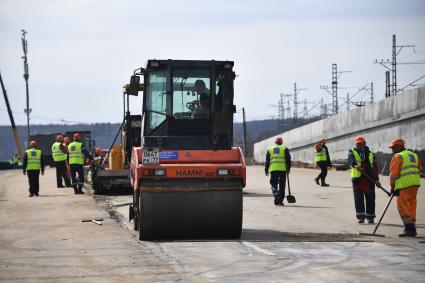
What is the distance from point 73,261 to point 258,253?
242 cm

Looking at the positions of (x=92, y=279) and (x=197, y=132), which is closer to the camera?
(x=92, y=279)

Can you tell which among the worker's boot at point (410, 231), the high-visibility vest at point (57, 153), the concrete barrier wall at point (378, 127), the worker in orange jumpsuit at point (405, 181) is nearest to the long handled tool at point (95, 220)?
the worker in orange jumpsuit at point (405, 181)

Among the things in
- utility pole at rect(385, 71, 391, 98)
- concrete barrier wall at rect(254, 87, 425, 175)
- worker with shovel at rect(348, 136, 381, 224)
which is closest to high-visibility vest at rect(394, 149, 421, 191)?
worker with shovel at rect(348, 136, 381, 224)

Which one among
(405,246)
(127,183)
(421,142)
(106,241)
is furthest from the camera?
(421,142)

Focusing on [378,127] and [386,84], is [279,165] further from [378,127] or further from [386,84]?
[386,84]

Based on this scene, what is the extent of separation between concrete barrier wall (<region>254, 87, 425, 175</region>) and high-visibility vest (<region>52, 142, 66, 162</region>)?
14115mm

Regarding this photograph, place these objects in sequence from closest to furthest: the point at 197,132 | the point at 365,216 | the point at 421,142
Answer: the point at 197,132
the point at 365,216
the point at 421,142

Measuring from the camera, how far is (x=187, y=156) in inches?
535

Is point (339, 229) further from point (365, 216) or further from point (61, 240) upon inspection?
point (61, 240)

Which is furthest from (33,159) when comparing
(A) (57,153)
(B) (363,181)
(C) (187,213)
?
(C) (187,213)

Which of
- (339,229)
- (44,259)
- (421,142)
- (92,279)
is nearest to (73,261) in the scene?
(44,259)

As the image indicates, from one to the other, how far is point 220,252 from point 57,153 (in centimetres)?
1749

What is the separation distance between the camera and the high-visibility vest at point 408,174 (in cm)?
1413

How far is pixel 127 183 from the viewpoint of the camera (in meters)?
25.5
